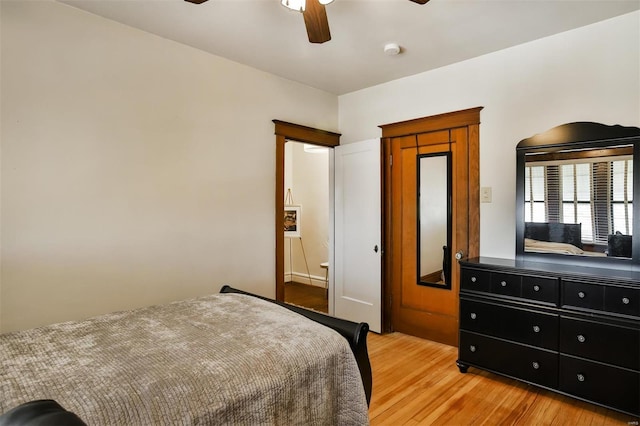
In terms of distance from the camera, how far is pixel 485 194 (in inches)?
126

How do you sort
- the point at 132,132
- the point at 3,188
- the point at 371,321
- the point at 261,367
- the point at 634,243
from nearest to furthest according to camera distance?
the point at 261,367, the point at 3,188, the point at 634,243, the point at 132,132, the point at 371,321

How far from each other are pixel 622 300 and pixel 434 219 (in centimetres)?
163

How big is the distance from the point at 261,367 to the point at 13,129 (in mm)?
2134

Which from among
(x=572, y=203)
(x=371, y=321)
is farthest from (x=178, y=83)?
(x=572, y=203)

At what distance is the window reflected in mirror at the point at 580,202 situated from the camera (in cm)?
254

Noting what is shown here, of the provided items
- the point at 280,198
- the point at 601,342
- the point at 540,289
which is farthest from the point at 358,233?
the point at 601,342

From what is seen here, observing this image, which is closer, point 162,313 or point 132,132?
point 162,313

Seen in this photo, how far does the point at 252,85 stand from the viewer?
136 inches

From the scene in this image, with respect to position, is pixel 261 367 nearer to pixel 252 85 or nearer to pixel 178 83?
pixel 178 83

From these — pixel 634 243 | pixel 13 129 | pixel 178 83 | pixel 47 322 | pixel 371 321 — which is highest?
pixel 178 83

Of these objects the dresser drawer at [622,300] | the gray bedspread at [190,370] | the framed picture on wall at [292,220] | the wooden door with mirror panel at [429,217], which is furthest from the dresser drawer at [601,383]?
the framed picture on wall at [292,220]

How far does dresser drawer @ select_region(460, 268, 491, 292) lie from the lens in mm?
2760

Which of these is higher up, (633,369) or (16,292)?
(16,292)

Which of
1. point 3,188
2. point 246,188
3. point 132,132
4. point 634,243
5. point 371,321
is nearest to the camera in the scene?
point 3,188
